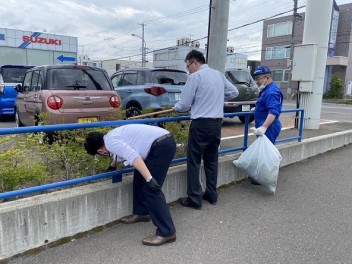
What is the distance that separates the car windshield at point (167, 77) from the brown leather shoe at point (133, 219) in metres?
4.32

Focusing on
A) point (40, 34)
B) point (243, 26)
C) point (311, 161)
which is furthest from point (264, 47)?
point (311, 161)

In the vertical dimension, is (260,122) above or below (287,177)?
above

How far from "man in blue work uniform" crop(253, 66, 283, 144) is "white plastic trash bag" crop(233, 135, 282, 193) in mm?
170

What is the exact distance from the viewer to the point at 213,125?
11.8ft

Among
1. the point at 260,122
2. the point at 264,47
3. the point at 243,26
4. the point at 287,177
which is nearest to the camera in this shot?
the point at 260,122

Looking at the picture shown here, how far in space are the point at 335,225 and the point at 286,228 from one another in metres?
0.58

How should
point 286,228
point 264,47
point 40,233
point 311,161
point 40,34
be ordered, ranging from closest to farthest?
1. point 40,233
2. point 286,228
3. point 311,161
4. point 40,34
5. point 264,47

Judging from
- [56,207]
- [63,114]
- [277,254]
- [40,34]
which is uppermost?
[40,34]

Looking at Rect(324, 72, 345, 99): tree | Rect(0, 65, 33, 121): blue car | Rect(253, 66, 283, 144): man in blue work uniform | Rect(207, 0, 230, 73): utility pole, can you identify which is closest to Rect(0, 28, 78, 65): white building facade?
Rect(0, 65, 33, 121): blue car

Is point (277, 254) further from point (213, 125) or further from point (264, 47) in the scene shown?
point (264, 47)

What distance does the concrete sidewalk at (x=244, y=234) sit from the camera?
9.39ft

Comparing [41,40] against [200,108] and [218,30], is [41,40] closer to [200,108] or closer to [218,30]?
[218,30]

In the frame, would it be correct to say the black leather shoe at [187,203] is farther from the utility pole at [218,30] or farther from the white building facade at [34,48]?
the white building facade at [34,48]

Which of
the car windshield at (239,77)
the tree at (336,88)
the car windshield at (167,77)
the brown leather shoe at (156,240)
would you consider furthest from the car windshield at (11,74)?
the tree at (336,88)
